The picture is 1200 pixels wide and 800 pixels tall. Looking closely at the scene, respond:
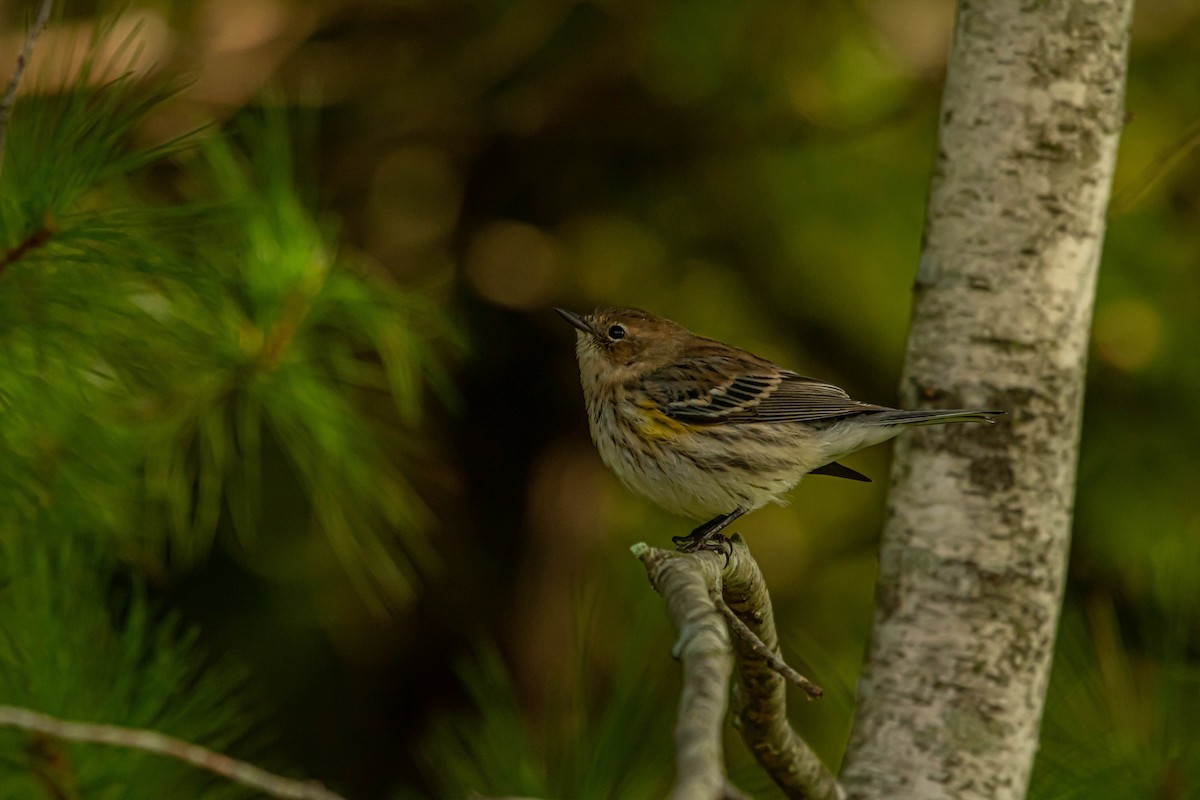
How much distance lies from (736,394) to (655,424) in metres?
0.31

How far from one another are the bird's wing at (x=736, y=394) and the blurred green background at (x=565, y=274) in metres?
0.63

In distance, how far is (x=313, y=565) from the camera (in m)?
4.36

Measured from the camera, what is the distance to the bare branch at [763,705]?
81.9 inches

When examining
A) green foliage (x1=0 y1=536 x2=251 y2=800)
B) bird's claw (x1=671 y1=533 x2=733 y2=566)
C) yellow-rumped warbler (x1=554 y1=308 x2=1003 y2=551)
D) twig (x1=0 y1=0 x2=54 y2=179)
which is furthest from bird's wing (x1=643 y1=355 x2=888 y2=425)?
twig (x1=0 y1=0 x2=54 y2=179)

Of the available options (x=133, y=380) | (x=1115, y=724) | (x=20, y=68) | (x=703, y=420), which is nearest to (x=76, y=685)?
(x=133, y=380)

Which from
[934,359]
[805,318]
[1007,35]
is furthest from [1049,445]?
[805,318]

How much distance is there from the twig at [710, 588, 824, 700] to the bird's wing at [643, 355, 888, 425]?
1.41 m

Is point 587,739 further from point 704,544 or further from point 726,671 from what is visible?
point 726,671

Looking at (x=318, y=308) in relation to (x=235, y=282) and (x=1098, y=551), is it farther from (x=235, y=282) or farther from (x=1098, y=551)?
(x=1098, y=551)

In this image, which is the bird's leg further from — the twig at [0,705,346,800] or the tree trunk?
the twig at [0,705,346,800]

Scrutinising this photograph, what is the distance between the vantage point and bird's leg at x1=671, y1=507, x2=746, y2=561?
2808mm

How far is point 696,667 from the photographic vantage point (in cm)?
141

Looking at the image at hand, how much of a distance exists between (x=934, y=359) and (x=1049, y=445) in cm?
27

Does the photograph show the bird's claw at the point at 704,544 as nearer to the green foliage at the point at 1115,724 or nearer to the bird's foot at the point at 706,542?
the bird's foot at the point at 706,542
